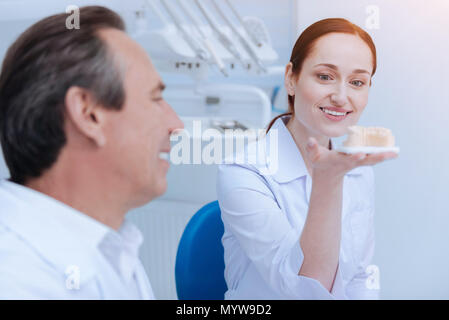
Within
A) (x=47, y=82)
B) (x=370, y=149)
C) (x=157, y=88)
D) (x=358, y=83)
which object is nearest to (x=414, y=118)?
(x=358, y=83)

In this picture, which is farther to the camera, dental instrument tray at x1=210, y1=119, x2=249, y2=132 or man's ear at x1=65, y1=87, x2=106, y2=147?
dental instrument tray at x1=210, y1=119, x2=249, y2=132

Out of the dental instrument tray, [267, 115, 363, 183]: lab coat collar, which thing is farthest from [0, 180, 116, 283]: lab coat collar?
the dental instrument tray

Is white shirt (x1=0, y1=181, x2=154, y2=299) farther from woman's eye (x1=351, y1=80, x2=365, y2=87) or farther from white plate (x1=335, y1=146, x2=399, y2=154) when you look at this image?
woman's eye (x1=351, y1=80, x2=365, y2=87)

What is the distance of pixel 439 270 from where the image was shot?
3.50 ft

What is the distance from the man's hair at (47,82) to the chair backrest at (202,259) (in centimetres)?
45

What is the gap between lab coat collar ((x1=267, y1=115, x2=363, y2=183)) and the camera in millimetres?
839

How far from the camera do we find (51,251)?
0.49m

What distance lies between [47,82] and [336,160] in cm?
33

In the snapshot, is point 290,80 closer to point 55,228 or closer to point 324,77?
point 324,77

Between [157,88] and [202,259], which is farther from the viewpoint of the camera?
[202,259]

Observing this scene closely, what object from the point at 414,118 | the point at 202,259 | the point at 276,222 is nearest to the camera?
the point at 276,222

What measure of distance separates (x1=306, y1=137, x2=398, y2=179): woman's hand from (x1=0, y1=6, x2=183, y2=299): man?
0.60 feet
